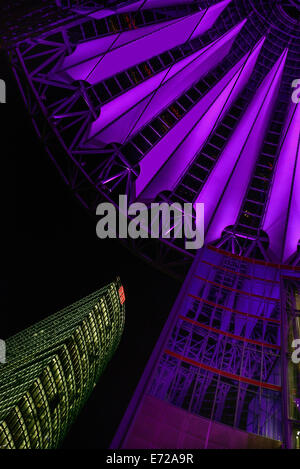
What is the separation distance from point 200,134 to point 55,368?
45.9 metres

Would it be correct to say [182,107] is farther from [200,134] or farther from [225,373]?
[225,373]

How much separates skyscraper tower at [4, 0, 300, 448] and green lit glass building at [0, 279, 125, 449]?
3141 centimetres

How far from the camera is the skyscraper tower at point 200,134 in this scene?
2103 cm

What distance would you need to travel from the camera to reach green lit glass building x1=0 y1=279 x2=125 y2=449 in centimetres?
4859

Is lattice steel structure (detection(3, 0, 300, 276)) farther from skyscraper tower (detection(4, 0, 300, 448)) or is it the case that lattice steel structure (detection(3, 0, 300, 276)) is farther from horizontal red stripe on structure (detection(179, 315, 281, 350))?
horizontal red stripe on structure (detection(179, 315, 281, 350))

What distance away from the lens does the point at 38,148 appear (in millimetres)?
28562

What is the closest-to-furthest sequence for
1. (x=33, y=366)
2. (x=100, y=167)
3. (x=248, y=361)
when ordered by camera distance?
(x=248, y=361) → (x=100, y=167) → (x=33, y=366)

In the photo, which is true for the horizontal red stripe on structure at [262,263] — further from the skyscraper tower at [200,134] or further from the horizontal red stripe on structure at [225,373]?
the horizontal red stripe on structure at [225,373]

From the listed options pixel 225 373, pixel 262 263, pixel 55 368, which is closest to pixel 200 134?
pixel 262 263

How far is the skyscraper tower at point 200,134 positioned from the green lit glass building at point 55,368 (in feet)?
103
